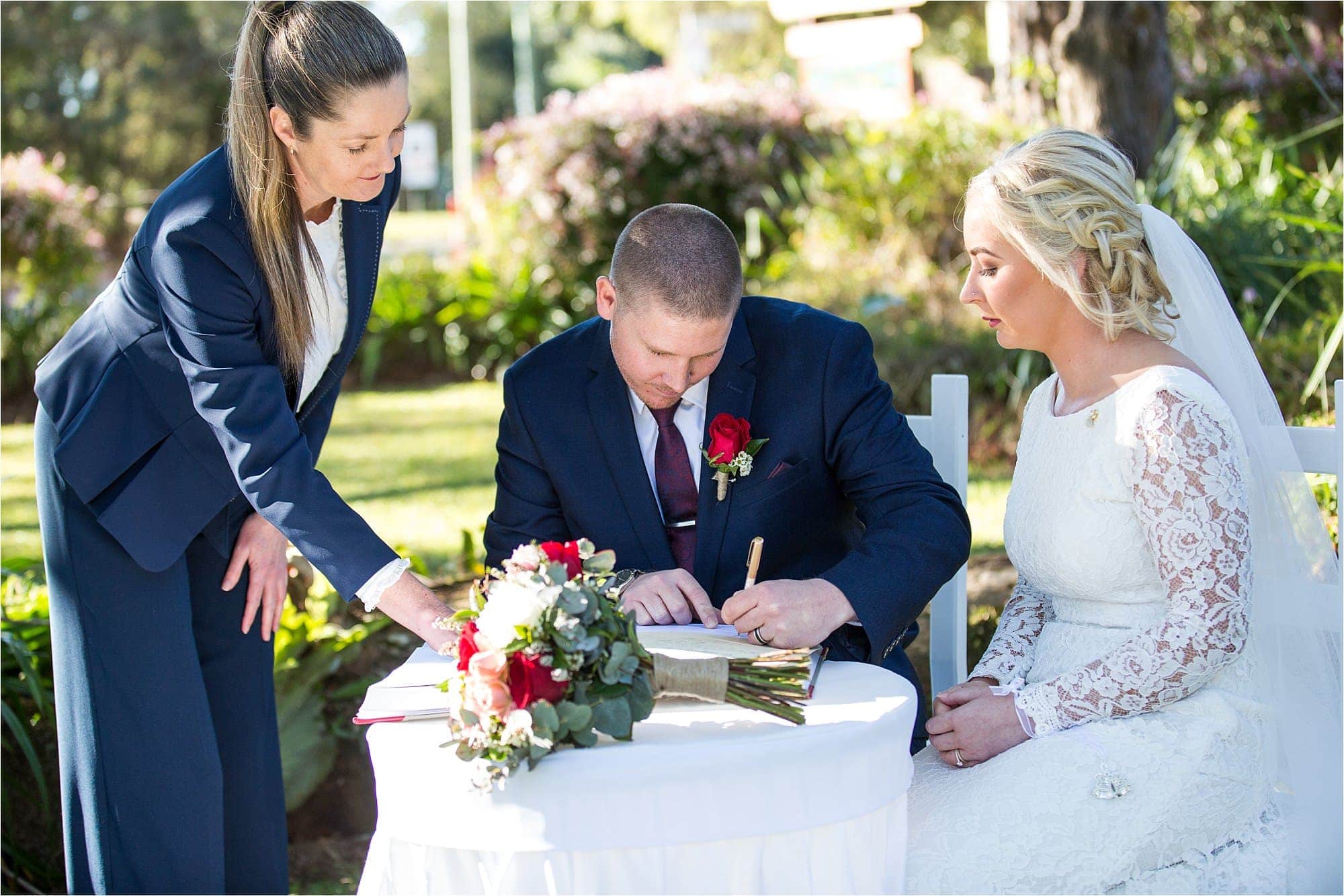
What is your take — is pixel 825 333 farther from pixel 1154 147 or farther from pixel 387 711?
pixel 1154 147

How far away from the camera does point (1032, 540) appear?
107 inches

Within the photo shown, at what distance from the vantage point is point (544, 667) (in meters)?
1.83

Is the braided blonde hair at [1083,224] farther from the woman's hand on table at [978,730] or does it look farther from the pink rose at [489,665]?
the pink rose at [489,665]

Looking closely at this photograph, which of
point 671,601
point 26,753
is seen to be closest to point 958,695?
point 671,601

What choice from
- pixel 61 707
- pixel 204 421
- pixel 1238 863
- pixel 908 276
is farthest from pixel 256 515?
pixel 908 276

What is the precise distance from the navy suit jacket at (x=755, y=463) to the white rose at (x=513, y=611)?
39.1 inches

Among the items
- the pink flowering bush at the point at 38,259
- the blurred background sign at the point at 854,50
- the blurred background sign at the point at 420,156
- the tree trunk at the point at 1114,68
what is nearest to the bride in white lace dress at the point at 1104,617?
the tree trunk at the point at 1114,68

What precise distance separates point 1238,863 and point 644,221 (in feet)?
5.67

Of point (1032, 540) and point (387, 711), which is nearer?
point (387, 711)

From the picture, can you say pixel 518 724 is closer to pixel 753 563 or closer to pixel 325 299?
pixel 753 563

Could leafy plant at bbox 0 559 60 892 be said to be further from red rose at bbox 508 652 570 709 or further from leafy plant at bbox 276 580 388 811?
red rose at bbox 508 652 570 709

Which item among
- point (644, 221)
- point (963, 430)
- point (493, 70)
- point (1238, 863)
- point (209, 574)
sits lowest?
point (1238, 863)

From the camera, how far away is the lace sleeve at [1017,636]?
2.71 meters

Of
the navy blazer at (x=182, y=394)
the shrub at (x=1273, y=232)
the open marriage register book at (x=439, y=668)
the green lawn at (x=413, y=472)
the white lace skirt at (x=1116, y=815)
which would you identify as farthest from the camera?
the green lawn at (x=413, y=472)
